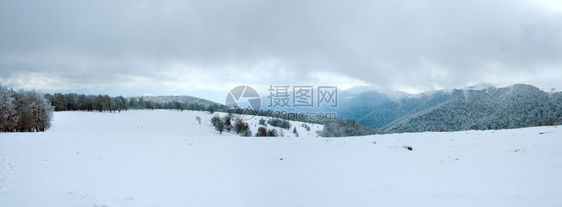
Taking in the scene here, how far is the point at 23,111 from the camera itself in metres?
38.1

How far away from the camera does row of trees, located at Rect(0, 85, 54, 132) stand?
3447cm

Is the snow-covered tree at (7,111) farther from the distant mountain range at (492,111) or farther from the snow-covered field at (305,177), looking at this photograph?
the distant mountain range at (492,111)

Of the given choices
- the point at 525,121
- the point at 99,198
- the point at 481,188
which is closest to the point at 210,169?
the point at 99,198

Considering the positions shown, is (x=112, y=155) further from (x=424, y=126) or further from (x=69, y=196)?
(x=424, y=126)

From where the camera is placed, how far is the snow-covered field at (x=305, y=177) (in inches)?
310

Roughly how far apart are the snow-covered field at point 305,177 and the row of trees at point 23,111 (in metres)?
26.1

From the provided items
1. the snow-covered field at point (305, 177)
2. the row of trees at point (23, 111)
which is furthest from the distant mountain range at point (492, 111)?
the row of trees at point (23, 111)

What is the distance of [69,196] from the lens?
8469 mm

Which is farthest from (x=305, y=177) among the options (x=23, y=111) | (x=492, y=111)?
(x=492, y=111)

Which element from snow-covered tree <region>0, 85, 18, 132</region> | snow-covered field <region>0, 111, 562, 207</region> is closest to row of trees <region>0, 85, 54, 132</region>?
snow-covered tree <region>0, 85, 18, 132</region>

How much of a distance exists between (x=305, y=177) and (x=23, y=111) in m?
47.9

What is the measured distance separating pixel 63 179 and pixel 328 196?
10882 mm

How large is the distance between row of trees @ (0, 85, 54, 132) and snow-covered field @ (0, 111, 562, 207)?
26.1m

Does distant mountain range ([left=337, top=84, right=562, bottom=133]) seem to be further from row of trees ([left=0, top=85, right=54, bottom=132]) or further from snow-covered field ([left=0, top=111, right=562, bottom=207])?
row of trees ([left=0, top=85, right=54, bottom=132])
